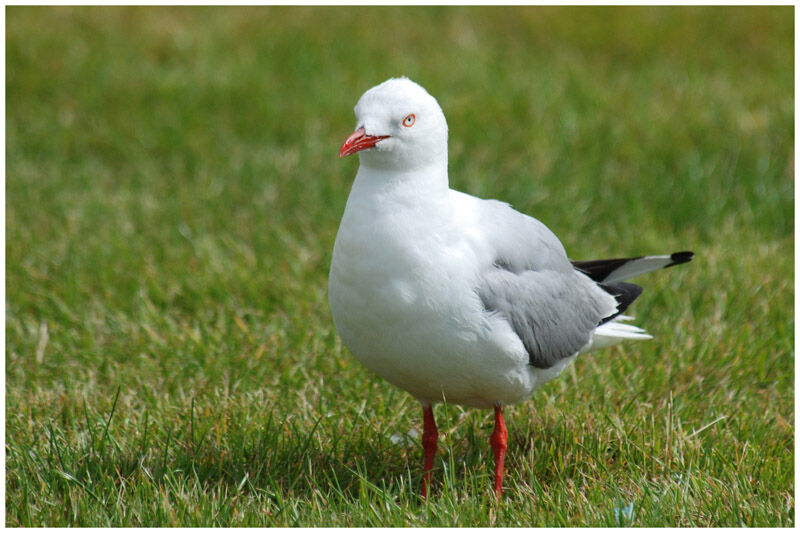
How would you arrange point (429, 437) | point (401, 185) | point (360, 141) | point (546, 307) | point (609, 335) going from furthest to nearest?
point (609, 335)
point (429, 437)
point (546, 307)
point (401, 185)
point (360, 141)

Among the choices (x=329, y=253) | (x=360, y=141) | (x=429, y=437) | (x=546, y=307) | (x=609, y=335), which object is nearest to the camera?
(x=360, y=141)

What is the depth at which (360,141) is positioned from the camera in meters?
3.37

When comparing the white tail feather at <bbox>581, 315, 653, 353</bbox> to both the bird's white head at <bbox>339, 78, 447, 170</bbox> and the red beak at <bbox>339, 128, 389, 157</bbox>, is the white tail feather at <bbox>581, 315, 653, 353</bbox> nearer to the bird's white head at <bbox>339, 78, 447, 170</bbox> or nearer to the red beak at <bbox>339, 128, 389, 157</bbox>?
the bird's white head at <bbox>339, 78, 447, 170</bbox>

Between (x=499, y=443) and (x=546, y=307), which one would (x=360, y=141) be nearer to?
(x=546, y=307)

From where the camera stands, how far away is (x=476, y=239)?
141 inches

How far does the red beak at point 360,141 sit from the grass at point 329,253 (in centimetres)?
121

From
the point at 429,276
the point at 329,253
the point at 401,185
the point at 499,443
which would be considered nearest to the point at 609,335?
the point at 499,443

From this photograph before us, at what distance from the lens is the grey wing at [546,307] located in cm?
361

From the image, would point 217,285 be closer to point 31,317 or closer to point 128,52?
point 31,317

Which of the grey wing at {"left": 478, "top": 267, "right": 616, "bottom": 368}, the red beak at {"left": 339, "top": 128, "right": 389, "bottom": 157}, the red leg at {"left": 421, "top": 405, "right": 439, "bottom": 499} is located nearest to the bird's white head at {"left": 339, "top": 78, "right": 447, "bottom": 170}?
the red beak at {"left": 339, "top": 128, "right": 389, "bottom": 157}

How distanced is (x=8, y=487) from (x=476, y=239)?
1991 mm

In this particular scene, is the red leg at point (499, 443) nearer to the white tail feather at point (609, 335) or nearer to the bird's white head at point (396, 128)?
the white tail feather at point (609, 335)

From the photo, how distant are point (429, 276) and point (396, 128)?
521mm

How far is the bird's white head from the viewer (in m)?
3.38
